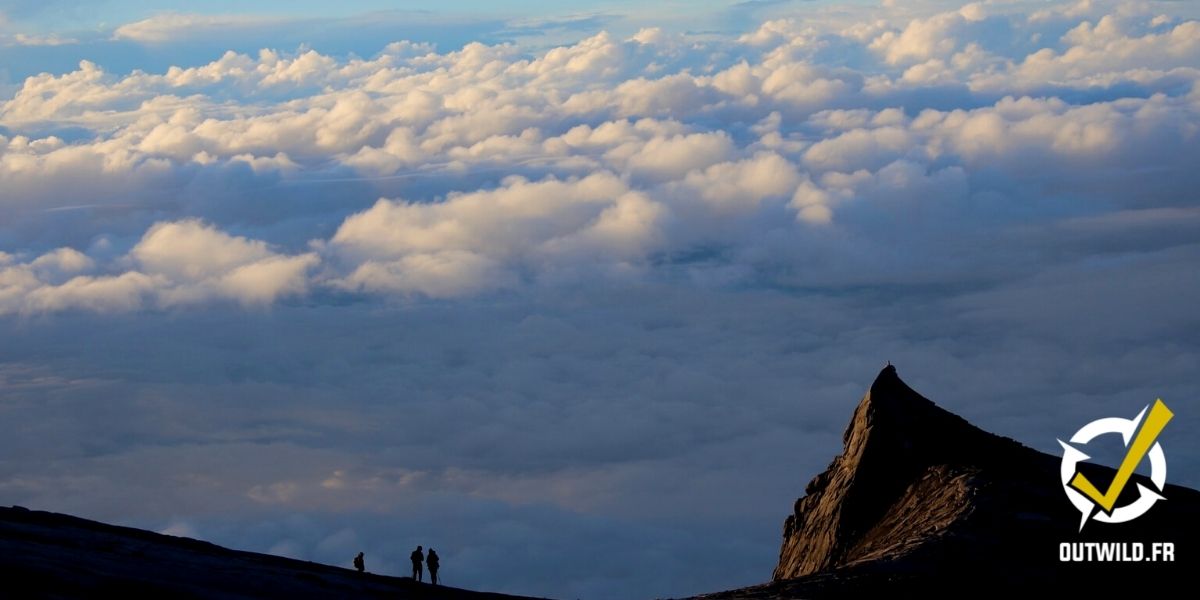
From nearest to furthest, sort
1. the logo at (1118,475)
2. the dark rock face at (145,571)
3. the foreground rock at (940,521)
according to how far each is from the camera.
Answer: the dark rock face at (145,571) < the foreground rock at (940,521) < the logo at (1118,475)

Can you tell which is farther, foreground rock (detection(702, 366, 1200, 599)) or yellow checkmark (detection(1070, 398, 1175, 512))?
yellow checkmark (detection(1070, 398, 1175, 512))

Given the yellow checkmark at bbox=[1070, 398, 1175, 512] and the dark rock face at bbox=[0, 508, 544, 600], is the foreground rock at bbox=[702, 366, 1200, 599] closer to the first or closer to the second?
the yellow checkmark at bbox=[1070, 398, 1175, 512]

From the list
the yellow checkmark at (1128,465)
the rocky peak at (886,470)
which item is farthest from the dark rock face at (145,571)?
the yellow checkmark at (1128,465)

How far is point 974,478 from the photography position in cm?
3847

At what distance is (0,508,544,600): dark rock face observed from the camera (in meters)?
27.9

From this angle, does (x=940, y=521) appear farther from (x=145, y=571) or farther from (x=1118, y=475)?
(x=145, y=571)

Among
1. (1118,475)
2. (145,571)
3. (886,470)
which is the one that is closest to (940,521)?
(886,470)

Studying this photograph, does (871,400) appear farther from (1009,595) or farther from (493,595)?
(493,595)

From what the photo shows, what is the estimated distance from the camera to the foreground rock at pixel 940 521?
32188 mm

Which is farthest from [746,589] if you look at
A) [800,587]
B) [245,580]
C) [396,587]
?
[245,580]

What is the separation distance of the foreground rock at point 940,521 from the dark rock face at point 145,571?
10055mm

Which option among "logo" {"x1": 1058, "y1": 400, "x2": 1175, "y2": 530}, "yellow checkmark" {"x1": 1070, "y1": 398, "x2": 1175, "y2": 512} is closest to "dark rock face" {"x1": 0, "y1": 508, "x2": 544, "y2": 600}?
"logo" {"x1": 1058, "y1": 400, "x2": 1175, "y2": 530}

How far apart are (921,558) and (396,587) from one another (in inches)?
549

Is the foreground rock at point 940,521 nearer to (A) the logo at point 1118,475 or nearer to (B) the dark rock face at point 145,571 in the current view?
(A) the logo at point 1118,475
